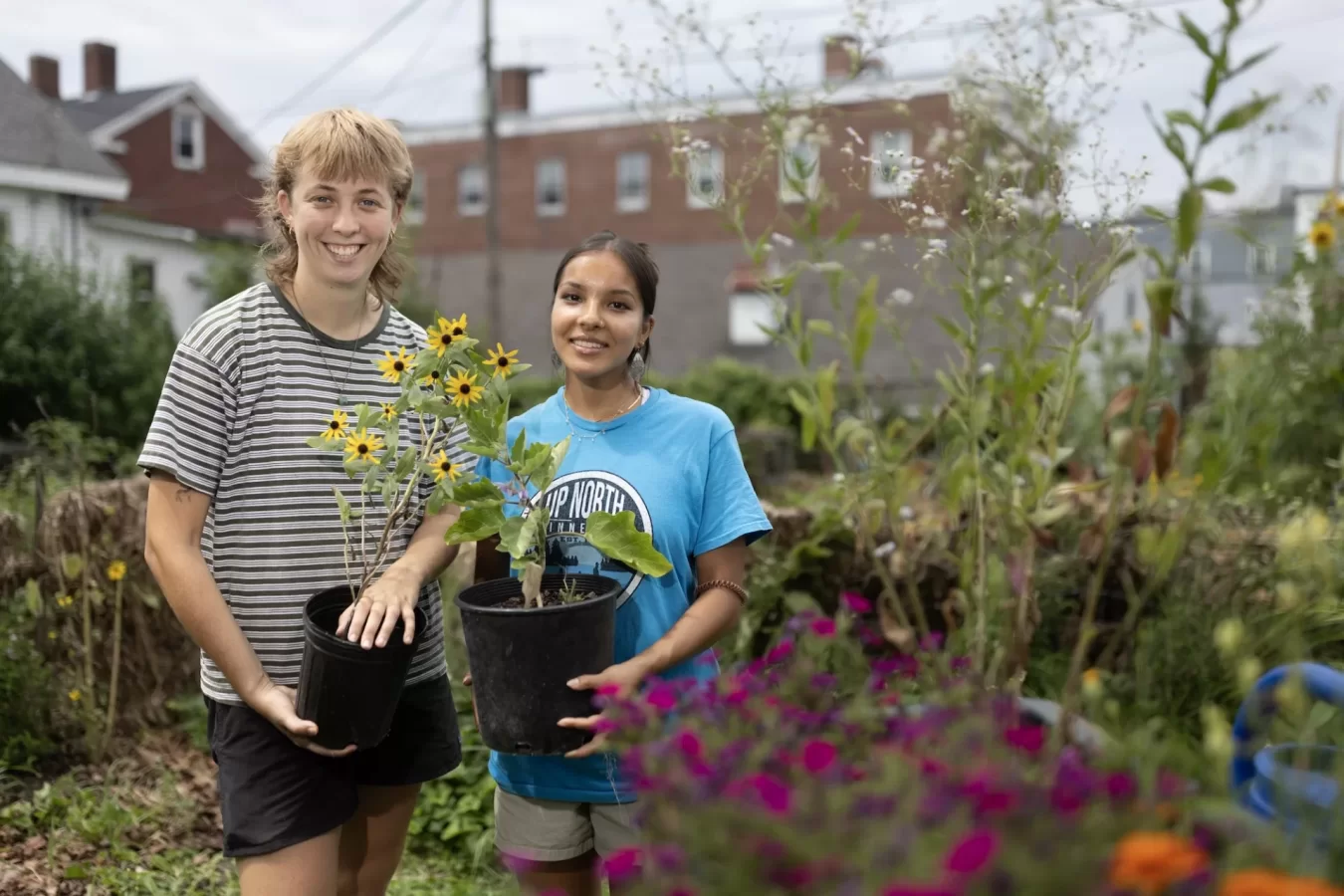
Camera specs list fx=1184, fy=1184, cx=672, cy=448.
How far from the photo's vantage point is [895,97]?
302cm

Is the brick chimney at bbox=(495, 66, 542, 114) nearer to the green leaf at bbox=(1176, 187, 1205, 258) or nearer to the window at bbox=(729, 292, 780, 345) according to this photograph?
the window at bbox=(729, 292, 780, 345)

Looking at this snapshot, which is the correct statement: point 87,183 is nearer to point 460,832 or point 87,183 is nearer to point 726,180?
point 460,832

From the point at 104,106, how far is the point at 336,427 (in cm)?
2748

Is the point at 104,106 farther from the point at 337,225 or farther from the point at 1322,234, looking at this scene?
the point at 337,225

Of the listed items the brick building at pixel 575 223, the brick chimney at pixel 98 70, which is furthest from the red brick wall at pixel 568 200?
the brick chimney at pixel 98 70

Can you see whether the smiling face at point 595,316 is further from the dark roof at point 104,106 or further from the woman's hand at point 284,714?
the dark roof at point 104,106

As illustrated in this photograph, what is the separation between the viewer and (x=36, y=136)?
60.2 feet

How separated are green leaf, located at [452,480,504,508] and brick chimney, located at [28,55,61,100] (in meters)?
28.8

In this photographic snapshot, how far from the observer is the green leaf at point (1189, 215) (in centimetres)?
121

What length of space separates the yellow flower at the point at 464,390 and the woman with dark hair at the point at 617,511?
0.70 feet

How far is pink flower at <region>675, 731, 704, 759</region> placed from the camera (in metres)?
1.12

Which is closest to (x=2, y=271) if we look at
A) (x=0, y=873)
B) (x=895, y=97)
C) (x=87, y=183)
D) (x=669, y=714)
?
(x=87, y=183)

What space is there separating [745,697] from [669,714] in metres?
0.09

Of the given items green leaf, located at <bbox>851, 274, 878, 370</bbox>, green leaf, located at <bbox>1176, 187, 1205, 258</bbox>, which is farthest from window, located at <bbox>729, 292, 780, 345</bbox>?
green leaf, located at <bbox>1176, 187, 1205, 258</bbox>
